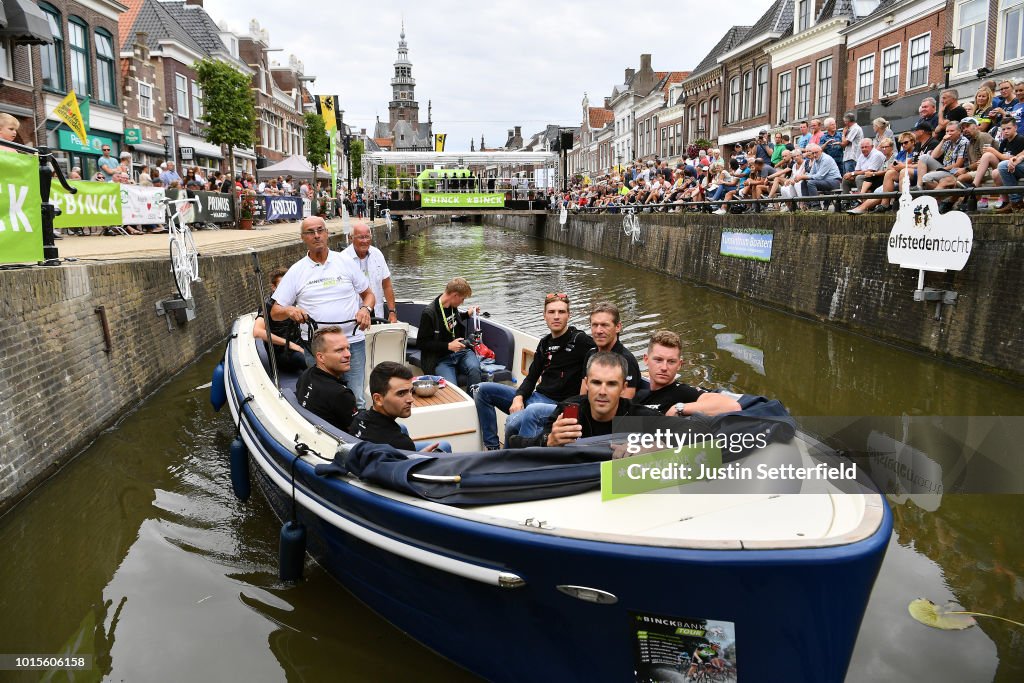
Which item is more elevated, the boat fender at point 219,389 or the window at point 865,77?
the window at point 865,77

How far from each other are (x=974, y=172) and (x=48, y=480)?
33.8ft

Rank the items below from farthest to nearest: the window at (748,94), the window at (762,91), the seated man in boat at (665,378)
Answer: the window at (748,94), the window at (762,91), the seated man in boat at (665,378)

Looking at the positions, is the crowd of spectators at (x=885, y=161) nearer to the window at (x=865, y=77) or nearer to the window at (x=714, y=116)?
the window at (x=865, y=77)

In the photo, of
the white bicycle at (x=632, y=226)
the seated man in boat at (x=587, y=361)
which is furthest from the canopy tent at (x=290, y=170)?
the seated man in boat at (x=587, y=361)

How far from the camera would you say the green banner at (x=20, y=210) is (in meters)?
6.09

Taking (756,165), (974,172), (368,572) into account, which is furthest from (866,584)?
(756,165)

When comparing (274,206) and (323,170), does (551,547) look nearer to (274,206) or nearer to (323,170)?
(274,206)

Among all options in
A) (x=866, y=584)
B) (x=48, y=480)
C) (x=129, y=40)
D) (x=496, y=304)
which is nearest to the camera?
(x=866, y=584)

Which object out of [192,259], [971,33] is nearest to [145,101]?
[192,259]

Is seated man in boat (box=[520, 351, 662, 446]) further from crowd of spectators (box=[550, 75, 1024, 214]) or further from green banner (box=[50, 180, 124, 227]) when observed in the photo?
green banner (box=[50, 180, 124, 227])

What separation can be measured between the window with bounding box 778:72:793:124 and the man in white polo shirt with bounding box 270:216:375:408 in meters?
28.6

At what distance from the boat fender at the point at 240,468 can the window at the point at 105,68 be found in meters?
23.3

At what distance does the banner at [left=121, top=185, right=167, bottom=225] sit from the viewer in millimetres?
15234

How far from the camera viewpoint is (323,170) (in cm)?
5834
